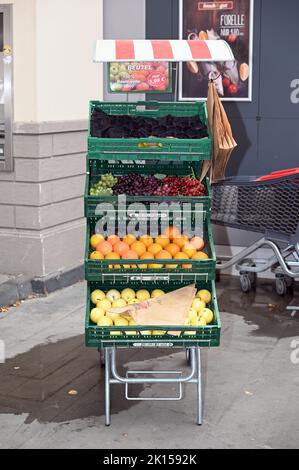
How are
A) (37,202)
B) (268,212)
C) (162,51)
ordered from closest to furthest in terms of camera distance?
1. (162,51)
2. (268,212)
3. (37,202)

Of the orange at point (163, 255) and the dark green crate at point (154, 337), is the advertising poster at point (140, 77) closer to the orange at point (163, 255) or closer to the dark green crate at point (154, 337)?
the orange at point (163, 255)

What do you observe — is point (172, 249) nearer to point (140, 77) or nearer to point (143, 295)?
point (143, 295)

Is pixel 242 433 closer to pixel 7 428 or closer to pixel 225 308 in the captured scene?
pixel 7 428

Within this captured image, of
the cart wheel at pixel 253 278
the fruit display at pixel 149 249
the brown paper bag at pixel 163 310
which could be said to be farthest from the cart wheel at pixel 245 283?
the brown paper bag at pixel 163 310

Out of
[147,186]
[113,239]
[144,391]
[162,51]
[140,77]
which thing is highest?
[162,51]

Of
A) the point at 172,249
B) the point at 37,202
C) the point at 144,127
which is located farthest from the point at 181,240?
the point at 37,202

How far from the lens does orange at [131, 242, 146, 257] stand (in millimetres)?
5273

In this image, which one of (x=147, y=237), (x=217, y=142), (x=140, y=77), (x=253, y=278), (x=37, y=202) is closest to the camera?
(x=147, y=237)

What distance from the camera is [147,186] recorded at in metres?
5.62

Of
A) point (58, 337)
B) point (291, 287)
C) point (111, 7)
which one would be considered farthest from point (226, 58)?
point (111, 7)

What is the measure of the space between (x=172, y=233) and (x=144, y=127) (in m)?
0.82

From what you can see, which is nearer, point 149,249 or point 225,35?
point 149,249

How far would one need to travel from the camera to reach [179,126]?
18.6 feet

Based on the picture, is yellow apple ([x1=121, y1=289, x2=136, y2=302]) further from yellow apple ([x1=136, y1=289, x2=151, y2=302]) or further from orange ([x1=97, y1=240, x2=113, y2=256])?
orange ([x1=97, y1=240, x2=113, y2=256])
